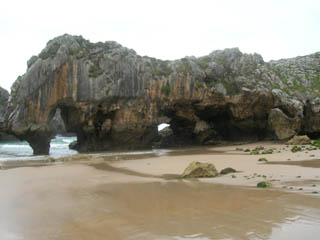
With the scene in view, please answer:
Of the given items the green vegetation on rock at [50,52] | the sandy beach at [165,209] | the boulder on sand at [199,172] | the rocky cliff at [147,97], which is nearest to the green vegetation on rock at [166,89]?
the rocky cliff at [147,97]

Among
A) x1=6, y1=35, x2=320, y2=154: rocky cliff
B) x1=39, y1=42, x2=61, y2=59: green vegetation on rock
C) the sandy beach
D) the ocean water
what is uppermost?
x1=39, y1=42, x2=61, y2=59: green vegetation on rock

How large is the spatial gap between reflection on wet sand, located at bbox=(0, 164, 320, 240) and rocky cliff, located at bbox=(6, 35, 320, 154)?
18.4 metres

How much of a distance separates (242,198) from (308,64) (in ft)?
110

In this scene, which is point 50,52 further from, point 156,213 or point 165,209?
point 156,213

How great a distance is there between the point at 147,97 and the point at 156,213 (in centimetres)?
2294

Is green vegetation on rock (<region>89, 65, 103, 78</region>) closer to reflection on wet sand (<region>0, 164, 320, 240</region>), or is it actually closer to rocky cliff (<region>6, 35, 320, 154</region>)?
rocky cliff (<region>6, 35, 320, 154</region>)

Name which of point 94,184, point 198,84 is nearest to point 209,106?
point 198,84

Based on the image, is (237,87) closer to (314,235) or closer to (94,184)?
(94,184)

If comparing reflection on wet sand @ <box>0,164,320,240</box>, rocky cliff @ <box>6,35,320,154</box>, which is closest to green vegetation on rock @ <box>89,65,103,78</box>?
rocky cliff @ <box>6,35,320,154</box>

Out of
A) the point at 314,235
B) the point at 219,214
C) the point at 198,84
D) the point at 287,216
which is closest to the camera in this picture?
the point at 314,235

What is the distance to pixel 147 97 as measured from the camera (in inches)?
1074

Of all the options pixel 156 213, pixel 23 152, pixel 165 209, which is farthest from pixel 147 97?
pixel 156 213

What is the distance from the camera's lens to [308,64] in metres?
33.7

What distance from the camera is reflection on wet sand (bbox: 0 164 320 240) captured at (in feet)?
12.0
